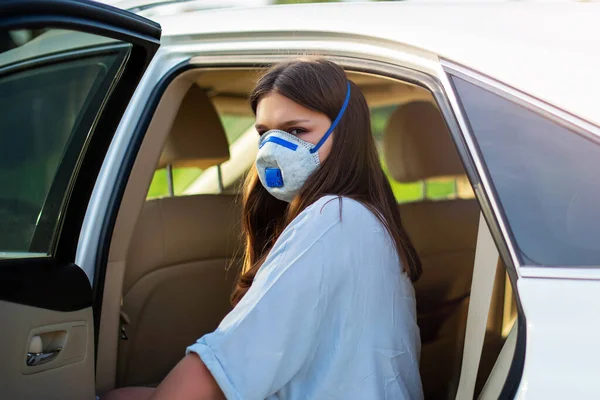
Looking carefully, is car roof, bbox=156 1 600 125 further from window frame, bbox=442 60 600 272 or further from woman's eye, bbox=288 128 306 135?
woman's eye, bbox=288 128 306 135

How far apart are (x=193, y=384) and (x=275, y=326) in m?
0.21

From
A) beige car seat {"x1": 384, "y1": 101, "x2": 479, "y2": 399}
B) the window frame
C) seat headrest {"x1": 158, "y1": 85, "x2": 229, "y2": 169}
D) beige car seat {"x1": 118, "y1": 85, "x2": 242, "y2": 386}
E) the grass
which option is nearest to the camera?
the window frame

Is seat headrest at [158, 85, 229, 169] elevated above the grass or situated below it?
above

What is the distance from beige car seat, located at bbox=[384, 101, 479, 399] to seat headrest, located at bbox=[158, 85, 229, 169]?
26.6 inches

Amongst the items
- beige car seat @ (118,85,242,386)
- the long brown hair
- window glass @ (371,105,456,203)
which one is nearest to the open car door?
the long brown hair

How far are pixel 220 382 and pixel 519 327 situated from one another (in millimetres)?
581

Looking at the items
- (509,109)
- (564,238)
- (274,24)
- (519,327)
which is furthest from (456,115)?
(274,24)

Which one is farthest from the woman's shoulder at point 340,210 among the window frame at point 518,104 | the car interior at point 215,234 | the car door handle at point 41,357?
the car interior at point 215,234

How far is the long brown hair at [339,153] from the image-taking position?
185cm

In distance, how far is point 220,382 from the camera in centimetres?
155

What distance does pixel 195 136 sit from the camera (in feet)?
10.1

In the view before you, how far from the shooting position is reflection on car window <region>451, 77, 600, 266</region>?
1387 millimetres

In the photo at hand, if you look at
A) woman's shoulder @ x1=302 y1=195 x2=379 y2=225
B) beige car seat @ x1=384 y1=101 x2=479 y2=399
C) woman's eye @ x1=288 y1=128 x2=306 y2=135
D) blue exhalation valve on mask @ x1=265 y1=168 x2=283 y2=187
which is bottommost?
beige car seat @ x1=384 y1=101 x2=479 y2=399

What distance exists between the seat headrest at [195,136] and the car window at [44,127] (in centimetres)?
80
